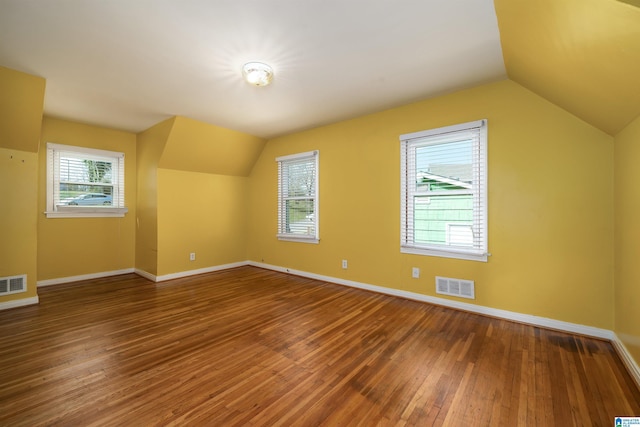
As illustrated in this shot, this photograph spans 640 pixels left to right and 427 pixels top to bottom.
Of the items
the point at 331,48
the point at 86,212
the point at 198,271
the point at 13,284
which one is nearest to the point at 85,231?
the point at 86,212

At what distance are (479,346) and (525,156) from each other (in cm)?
193

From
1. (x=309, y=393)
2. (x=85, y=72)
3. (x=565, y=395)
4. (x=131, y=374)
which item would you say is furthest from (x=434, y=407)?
(x=85, y=72)

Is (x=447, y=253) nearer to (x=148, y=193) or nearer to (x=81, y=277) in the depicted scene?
(x=148, y=193)

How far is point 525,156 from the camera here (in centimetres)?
267

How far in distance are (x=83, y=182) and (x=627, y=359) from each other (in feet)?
22.4

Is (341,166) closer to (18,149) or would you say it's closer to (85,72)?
(85,72)

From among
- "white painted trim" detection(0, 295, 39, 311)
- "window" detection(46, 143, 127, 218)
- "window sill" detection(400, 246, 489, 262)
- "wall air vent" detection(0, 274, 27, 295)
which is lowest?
"white painted trim" detection(0, 295, 39, 311)

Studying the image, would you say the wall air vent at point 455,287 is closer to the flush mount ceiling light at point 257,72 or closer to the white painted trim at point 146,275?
the flush mount ceiling light at point 257,72

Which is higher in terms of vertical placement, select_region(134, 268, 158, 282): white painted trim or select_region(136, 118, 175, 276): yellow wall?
select_region(136, 118, 175, 276): yellow wall

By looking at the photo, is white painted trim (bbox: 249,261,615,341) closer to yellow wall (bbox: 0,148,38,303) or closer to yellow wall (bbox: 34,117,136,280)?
yellow wall (bbox: 34,117,136,280)

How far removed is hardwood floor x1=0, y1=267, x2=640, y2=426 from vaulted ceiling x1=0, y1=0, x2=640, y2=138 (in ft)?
6.30

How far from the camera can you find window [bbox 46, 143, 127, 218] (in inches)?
158

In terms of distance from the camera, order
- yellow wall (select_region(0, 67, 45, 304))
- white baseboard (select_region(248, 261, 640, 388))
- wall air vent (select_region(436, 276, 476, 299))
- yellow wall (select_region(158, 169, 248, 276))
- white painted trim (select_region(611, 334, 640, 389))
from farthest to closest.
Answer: yellow wall (select_region(158, 169, 248, 276))
wall air vent (select_region(436, 276, 476, 299))
yellow wall (select_region(0, 67, 45, 304))
white baseboard (select_region(248, 261, 640, 388))
white painted trim (select_region(611, 334, 640, 389))

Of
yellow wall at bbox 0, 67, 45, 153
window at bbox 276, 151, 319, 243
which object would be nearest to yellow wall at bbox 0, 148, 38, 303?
yellow wall at bbox 0, 67, 45, 153
